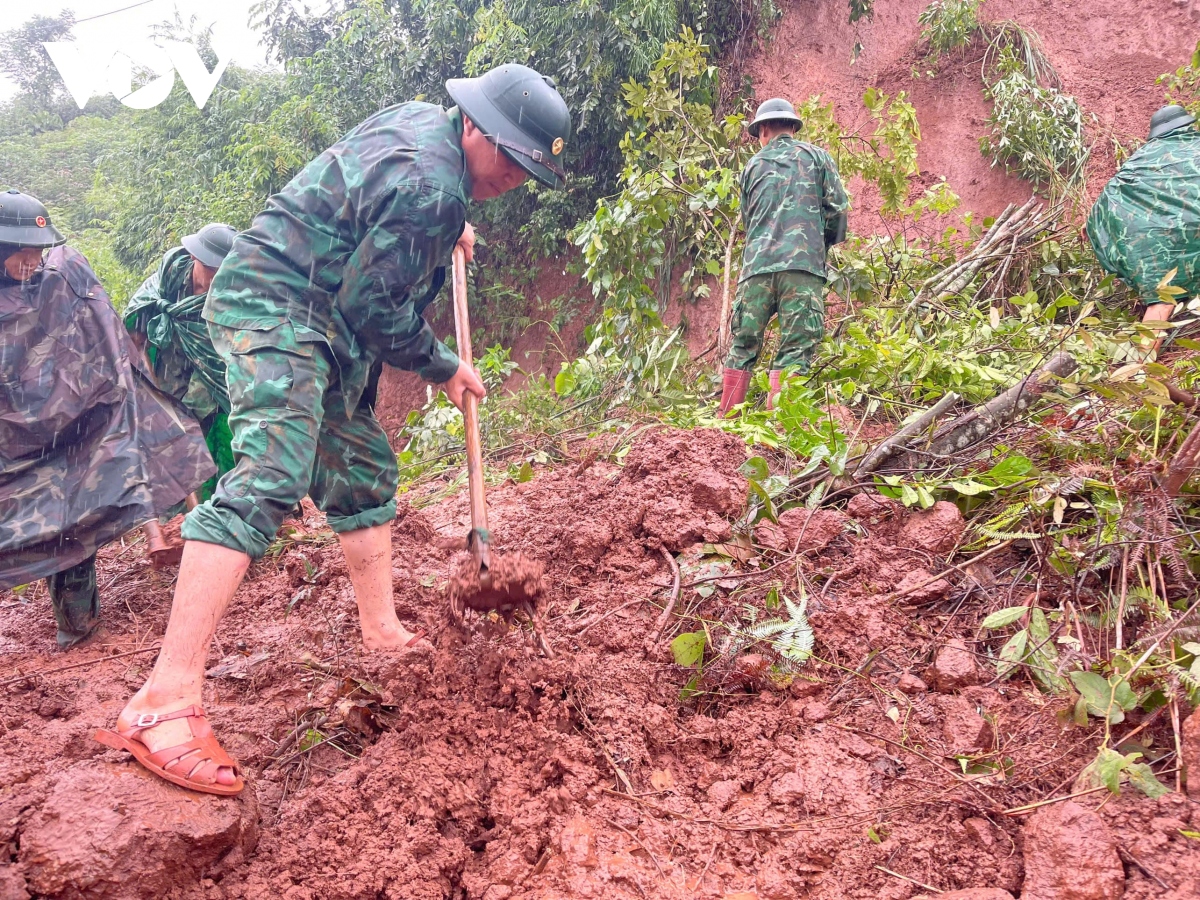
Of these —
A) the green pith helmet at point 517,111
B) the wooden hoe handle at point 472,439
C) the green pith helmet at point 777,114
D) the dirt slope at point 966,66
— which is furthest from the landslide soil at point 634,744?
the dirt slope at point 966,66

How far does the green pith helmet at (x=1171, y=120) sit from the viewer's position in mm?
4723

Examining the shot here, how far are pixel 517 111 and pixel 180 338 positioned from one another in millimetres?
2279

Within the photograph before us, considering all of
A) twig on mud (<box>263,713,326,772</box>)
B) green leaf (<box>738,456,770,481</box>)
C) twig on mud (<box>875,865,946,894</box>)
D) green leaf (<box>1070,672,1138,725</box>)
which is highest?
green leaf (<box>1070,672,1138,725</box>)

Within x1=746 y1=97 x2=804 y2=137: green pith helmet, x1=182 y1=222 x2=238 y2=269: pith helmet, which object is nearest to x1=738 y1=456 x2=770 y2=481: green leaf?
x1=182 y1=222 x2=238 y2=269: pith helmet

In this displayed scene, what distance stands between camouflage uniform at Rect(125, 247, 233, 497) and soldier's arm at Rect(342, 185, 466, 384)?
1807 millimetres

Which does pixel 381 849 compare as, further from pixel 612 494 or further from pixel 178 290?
pixel 178 290

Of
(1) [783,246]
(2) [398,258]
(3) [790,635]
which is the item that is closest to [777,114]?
(1) [783,246]

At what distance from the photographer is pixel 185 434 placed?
336 centimetres

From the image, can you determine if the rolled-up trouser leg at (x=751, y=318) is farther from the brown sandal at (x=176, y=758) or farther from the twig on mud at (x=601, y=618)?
the brown sandal at (x=176, y=758)

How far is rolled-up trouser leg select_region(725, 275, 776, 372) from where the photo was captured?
4.43 metres

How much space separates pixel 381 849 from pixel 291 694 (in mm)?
850

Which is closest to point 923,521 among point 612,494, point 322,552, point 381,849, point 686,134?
point 612,494

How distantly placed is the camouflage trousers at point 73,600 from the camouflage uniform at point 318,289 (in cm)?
155

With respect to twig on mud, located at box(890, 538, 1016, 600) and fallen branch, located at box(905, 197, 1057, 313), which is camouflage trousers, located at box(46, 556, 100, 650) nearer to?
twig on mud, located at box(890, 538, 1016, 600)
